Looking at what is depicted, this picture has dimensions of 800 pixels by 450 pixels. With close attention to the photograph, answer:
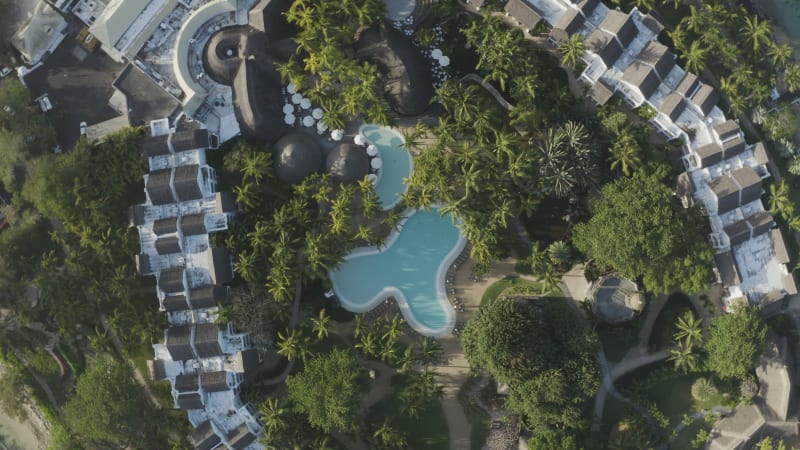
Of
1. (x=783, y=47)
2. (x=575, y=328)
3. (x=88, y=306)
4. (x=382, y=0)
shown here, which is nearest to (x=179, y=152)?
(x=88, y=306)

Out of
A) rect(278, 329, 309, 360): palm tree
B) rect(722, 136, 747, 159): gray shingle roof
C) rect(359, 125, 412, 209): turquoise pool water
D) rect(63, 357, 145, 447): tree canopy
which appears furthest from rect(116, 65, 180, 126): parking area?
rect(722, 136, 747, 159): gray shingle roof

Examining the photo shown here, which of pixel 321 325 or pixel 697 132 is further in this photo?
pixel 697 132

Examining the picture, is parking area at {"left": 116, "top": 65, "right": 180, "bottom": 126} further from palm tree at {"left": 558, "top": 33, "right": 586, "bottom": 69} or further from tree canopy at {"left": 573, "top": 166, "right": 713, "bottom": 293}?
tree canopy at {"left": 573, "top": 166, "right": 713, "bottom": 293}

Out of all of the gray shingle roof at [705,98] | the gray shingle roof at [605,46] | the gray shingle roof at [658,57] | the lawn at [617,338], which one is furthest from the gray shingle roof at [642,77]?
the lawn at [617,338]

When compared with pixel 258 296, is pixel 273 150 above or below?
above

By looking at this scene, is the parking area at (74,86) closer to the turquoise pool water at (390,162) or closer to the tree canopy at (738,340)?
the turquoise pool water at (390,162)

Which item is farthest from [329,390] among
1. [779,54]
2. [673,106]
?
[779,54]

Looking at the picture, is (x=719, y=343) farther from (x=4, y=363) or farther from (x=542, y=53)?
(x=4, y=363)

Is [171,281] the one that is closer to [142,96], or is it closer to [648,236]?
[142,96]
